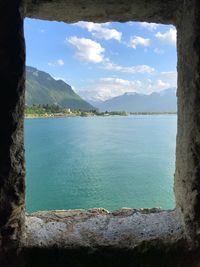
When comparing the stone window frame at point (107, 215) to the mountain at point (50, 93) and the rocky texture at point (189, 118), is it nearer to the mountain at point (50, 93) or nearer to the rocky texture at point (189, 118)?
the rocky texture at point (189, 118)

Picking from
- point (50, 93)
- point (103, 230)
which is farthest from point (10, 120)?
point (50, 93)

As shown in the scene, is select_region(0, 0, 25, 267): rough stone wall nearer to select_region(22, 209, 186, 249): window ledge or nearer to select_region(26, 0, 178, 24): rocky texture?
select_region(22, 209, 186, 249): window ledge

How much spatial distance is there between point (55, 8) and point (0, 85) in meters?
0.58

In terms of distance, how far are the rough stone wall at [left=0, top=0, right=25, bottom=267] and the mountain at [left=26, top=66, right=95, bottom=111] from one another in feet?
367

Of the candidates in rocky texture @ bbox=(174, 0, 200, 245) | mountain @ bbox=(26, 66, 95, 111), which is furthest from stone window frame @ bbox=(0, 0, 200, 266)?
mountain @ bbox=(26, 66, 95, 111)

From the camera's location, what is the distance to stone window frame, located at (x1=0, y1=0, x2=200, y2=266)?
160cm

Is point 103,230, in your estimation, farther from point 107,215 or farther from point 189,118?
point 189,118

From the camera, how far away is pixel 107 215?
6.74 feet

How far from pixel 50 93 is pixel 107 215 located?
13935cm

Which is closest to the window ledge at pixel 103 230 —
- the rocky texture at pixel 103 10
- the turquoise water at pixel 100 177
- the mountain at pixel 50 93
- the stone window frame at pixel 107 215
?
the stone window frame at pixel 107 215

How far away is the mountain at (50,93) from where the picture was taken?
124825 mm

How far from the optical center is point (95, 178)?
23875mm

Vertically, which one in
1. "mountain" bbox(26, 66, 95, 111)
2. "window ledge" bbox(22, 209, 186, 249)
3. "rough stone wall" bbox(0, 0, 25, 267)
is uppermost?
"mountain" bbox(26, 66, 95, 111)

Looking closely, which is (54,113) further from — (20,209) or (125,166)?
(20,209)
